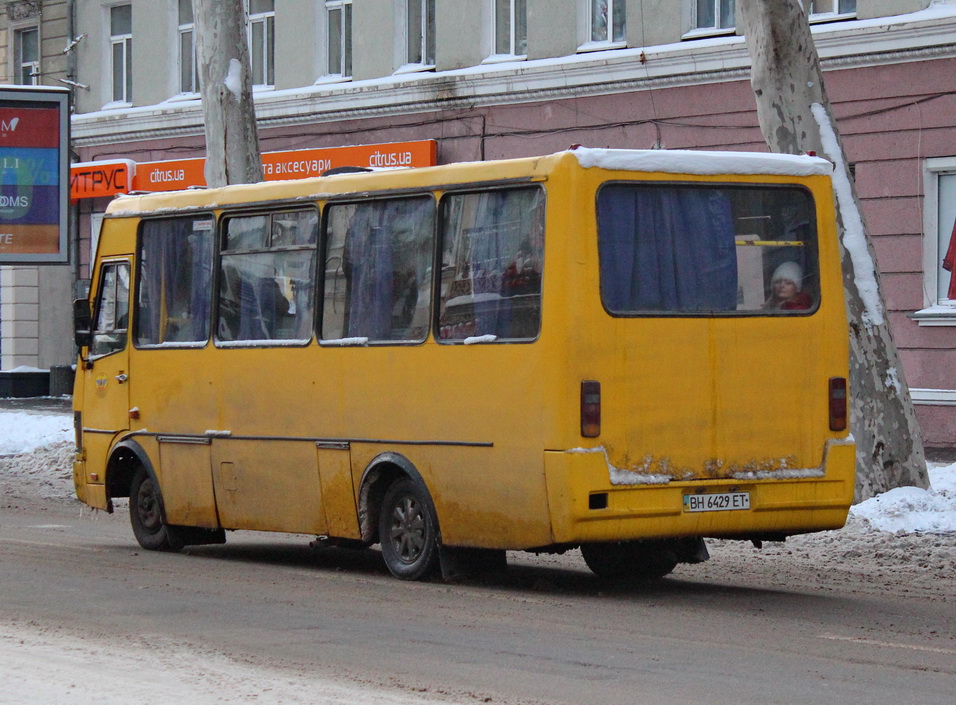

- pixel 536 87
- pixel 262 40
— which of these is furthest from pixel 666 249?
pixel 262 40

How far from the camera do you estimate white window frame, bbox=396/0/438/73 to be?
26547mm

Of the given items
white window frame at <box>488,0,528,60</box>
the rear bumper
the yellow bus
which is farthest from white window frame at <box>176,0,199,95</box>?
the rear bumper

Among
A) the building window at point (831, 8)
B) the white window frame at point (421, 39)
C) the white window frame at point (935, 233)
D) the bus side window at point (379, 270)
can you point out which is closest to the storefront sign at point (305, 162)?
the white window frame at point (421, 39)

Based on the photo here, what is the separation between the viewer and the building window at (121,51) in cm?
3173

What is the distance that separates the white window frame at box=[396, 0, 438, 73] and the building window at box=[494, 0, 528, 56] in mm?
1149

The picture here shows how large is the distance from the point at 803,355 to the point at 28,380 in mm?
24745

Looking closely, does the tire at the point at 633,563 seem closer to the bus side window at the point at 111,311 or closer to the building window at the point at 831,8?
the bus side window at the point at 111,311

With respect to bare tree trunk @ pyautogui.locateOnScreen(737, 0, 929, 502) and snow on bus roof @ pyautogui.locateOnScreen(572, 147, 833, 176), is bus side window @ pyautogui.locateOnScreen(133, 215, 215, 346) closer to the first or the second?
snow on bus roof @ pyautogui.locateOnScreen(572, 147, 833, 176)

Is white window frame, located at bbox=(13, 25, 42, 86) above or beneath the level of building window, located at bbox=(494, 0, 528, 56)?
above

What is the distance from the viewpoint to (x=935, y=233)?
2100cm

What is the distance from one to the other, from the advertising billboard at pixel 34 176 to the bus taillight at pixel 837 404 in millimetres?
15703

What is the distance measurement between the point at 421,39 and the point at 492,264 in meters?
16.9

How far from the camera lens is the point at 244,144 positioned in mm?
19312

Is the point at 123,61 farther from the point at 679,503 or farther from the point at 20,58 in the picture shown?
the point at 679,503
